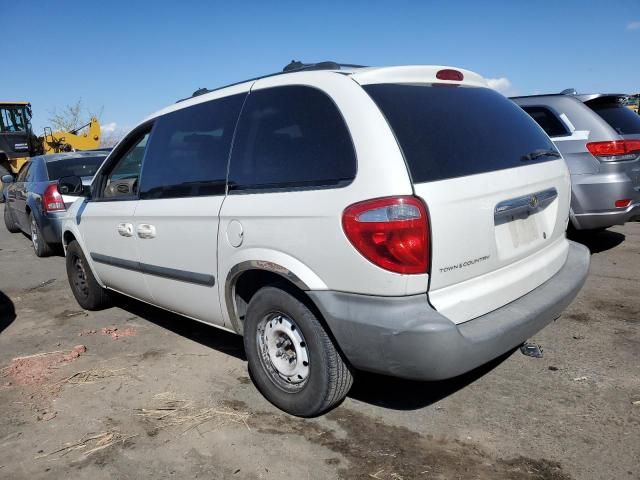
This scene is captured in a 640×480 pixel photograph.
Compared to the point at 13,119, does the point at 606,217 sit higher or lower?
lower

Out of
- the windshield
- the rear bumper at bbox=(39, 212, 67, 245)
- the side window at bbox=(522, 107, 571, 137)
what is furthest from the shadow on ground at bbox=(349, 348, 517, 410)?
the windshield

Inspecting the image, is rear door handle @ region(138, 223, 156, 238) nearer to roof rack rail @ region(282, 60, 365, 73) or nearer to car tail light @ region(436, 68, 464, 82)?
roof rack rail @ region(282, 60, 365, 73)

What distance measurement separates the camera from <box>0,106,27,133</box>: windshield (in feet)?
63.9

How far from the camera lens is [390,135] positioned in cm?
240

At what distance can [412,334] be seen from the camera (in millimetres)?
2258

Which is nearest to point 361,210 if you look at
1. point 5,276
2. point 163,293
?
point 163,293

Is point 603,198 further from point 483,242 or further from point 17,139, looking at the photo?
point 17,139

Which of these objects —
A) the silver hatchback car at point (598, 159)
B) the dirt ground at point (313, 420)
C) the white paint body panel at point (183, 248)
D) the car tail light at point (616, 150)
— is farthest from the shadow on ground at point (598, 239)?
the white paint body panel at point (183, 248)

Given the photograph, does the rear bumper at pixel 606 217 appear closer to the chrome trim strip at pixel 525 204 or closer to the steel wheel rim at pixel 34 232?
the chrome trim strip at pixel 525 204

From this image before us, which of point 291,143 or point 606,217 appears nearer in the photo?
point 291,143

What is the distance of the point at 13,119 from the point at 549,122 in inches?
790

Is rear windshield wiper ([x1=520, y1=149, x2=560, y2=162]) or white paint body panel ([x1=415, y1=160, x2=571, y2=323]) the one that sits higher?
rear windshield wiper ([x1=520, y1=149, x2=560, y2=162])

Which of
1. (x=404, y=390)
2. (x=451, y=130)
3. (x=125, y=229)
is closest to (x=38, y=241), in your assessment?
(x=125, y=229)

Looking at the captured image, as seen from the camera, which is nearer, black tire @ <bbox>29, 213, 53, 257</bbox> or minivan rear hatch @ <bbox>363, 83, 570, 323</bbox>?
minivan rear hatch @ <bbox>363, 83, 570, 323</bbox>
